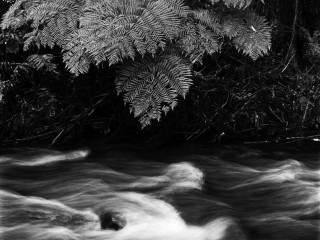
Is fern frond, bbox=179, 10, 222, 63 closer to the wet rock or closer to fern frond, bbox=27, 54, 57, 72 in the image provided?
fern frond, bbox=27, 54, 57, 72

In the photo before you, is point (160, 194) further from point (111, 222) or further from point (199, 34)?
point (199, 34)

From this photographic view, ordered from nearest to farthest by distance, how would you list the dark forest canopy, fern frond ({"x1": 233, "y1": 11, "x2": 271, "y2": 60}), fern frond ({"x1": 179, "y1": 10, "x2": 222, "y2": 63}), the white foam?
the dark forest canopy
fern frond ({"x1": 179, "y1": 10, "x2": 222, "y2": 63})
fern frond ({"x1": 233, "y1": 11, "x2": 271, "y2": 60})
the white foam

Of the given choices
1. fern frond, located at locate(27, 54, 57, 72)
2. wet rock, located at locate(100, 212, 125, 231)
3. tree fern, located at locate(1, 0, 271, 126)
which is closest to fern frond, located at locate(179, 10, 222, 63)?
tree fern, located at locate(1, 0, 271, 126)

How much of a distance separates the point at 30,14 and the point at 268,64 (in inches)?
104

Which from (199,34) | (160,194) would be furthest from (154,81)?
(160,194)

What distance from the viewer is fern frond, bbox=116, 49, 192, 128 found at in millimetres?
5047

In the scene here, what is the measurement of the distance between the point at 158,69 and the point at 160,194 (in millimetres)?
1099

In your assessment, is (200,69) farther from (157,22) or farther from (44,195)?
(44,195)

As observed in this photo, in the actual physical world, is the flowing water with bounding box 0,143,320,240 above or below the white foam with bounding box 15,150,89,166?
below

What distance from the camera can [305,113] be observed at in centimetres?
643

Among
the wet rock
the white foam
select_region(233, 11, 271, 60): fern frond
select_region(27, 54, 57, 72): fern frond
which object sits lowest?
the wet rock

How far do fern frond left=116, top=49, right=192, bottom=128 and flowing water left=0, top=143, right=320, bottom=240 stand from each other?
2.07ft

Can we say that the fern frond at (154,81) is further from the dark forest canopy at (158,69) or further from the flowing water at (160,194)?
the flowing water at (160,194)

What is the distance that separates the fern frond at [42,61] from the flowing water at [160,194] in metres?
0.82
